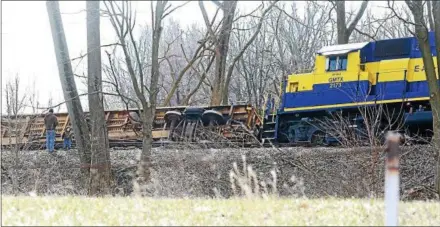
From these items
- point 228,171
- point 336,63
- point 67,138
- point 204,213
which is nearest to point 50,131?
point 67,138

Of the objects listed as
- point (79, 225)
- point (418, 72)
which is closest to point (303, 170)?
point (418, 72)

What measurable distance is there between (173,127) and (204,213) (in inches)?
632

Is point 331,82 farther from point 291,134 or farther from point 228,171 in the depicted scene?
point 228,171

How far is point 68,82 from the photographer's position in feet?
55.8

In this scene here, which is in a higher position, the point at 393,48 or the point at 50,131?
the point at 393,48

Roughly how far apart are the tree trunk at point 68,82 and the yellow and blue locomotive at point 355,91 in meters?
6.53

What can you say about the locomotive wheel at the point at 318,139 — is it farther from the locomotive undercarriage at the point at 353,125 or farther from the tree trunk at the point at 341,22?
the tree trunk at the point at 341,22

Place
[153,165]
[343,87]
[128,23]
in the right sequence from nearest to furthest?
1. [128,23]
2. [153,165]
3. [343,87]

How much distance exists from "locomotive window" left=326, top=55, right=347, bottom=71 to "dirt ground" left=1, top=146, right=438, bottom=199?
11.2ft

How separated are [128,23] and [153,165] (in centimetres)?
463

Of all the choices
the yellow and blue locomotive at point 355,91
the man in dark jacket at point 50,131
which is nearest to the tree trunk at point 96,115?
the man in dark jacket at point 50,131

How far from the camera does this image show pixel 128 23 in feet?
48.8

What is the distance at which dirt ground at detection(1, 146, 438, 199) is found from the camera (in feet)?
45.8

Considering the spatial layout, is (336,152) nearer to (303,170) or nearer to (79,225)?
(303,170)
